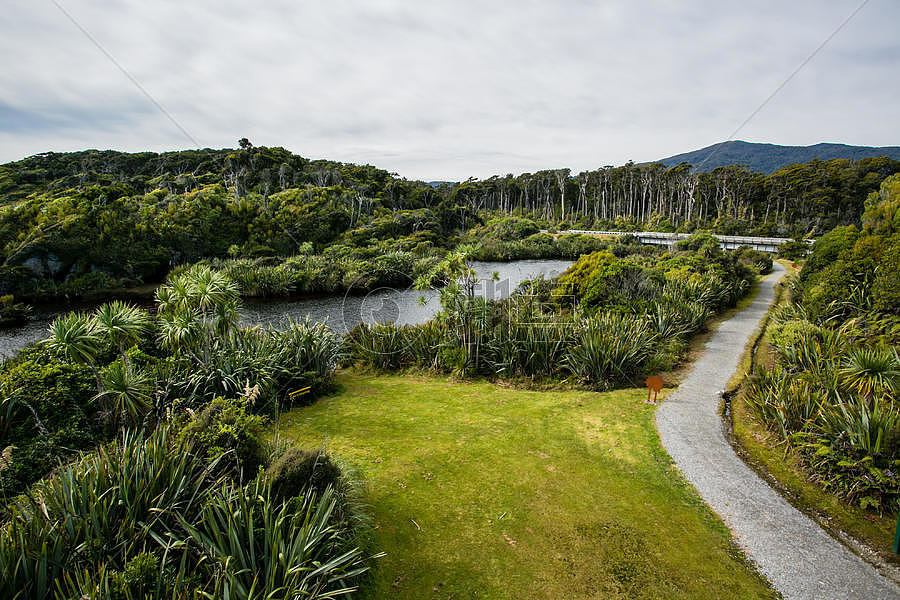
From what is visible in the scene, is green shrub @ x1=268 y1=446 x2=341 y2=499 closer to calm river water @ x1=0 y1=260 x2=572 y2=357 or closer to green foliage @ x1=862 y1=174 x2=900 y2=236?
calm river water @ x1=0 y1=260 x2=572 y2=357

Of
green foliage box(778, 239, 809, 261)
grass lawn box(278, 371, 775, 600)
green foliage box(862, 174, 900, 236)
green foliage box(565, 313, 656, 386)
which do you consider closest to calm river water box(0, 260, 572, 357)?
green foliage box(565, 313, 656, 386)

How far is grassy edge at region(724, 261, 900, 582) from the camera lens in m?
5.11

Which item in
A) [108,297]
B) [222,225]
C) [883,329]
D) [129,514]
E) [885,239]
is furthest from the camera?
[222,225]

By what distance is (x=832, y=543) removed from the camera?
17.0 ft

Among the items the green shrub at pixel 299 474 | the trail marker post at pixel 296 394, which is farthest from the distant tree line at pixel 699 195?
the green shrub at pixel 299 474

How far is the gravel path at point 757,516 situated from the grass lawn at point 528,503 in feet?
0.93

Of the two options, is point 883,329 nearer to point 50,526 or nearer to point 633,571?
point 633,571

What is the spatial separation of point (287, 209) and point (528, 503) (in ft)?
161

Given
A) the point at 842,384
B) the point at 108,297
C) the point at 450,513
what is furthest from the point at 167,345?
the point at 108,297

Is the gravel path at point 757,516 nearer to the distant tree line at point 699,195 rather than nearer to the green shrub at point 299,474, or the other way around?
the green shrub at point 299,474

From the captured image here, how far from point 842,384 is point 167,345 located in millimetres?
13628

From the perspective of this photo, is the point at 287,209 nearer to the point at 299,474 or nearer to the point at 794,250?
the point at 299,474

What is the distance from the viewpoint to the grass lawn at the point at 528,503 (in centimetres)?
456

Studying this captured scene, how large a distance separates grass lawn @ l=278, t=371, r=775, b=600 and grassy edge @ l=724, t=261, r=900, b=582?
4.91 feet
